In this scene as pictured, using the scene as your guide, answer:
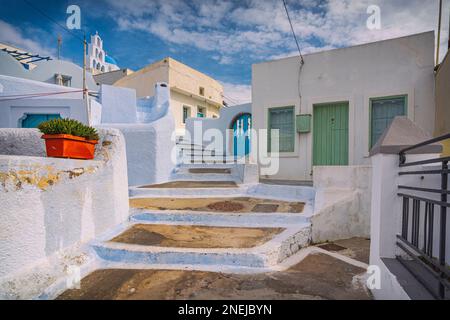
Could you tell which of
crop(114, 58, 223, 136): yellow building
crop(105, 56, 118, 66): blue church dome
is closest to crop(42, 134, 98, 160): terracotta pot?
crop(114, 58, 223, 136): yellow building

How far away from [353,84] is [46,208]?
7875mm

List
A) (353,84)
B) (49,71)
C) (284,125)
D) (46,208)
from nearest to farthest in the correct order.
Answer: (46,208)
(353,84)
(284,125)
(49,71)

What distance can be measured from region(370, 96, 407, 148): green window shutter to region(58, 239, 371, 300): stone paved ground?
18.1ft

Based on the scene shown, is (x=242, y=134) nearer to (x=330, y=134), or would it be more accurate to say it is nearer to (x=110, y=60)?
(x=330, y=134)

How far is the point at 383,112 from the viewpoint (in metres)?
7.46

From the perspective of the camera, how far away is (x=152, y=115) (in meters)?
11.7

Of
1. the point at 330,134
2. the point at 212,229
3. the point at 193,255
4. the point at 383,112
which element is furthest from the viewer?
the point at 330,134

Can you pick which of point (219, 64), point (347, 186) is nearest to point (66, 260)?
point (347, 186)

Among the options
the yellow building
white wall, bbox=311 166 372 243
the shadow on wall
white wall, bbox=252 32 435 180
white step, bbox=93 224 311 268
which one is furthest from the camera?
the yellow building

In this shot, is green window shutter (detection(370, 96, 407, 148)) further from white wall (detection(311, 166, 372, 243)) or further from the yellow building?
the yellow building

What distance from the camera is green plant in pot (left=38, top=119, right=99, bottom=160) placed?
3.38 metres

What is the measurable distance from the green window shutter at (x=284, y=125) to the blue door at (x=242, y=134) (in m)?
4.26

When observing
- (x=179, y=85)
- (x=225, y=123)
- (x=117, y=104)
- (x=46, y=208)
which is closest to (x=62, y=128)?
(x=46, y=208)
